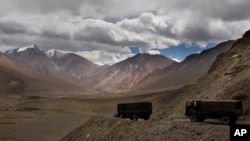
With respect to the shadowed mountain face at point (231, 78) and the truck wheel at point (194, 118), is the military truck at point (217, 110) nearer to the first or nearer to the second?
the truck wheel at point (194, 118)

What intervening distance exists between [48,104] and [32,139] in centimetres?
10927

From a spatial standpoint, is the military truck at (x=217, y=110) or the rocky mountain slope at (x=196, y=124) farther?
the military truck at (x=217, y=110)

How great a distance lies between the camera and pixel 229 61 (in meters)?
49.7

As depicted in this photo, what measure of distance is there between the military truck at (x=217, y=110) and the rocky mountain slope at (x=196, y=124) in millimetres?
746

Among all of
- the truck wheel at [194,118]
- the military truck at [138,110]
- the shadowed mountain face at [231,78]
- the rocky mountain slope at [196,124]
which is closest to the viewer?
the rocky mountain slope at [196,124]

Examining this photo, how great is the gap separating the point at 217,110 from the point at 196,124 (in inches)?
84.0

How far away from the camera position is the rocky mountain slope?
28.0 metres

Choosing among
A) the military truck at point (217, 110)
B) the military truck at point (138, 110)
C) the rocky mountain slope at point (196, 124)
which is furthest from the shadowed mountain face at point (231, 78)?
the military truck at point (138, 110)

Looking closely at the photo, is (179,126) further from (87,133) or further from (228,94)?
(87,133)

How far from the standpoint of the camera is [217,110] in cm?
2994

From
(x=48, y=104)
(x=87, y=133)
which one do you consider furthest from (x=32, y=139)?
(x=48, y=104)

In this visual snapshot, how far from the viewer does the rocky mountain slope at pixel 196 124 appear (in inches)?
1102

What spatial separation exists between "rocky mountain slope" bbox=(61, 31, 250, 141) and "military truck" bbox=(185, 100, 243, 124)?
75cm

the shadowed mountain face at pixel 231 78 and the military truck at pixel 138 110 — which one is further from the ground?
the shadowed mountain face at pixel 231 78
